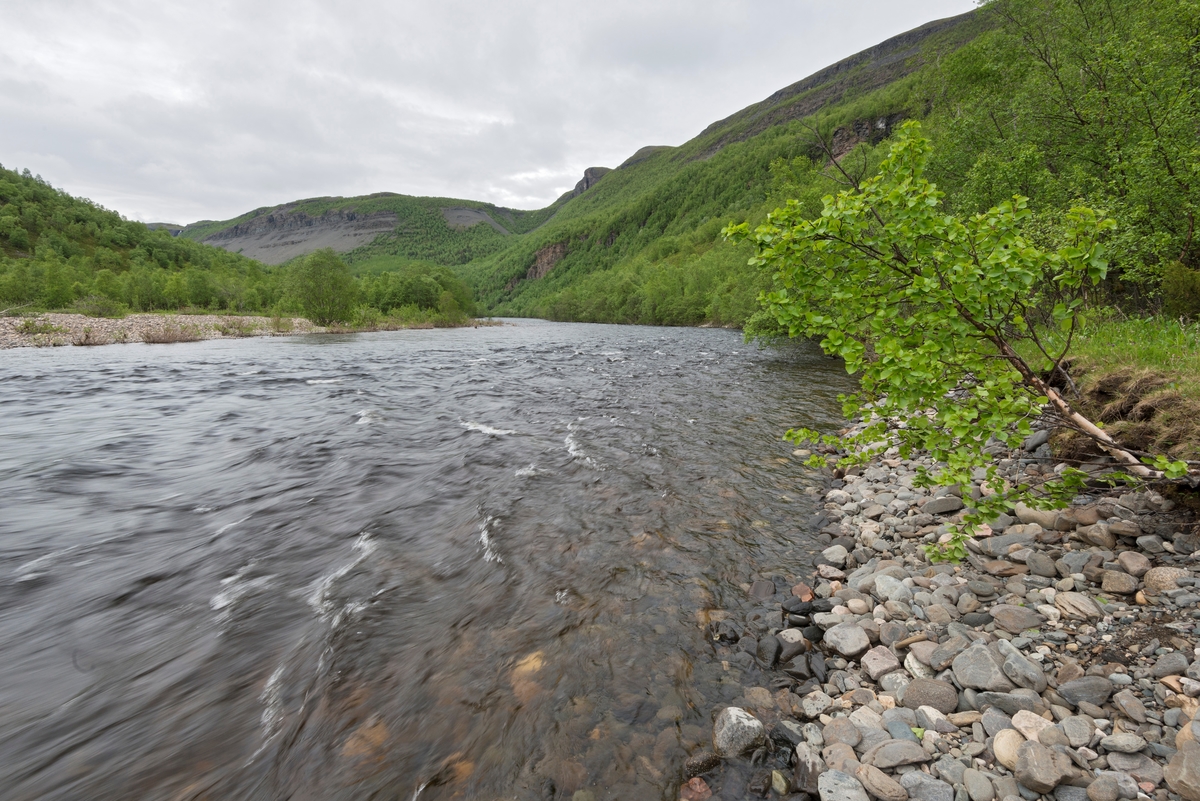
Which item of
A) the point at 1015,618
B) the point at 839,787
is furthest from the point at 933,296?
the point at 839,787

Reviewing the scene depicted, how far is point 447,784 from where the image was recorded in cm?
400

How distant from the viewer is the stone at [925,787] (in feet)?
11.1

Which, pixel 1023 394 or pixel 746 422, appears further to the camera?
pixel 746 422

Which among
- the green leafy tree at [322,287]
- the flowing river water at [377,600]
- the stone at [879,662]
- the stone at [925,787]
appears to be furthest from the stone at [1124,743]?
the green leafy tree at [322,287]

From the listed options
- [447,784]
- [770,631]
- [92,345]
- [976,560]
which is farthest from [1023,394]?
[92,345]

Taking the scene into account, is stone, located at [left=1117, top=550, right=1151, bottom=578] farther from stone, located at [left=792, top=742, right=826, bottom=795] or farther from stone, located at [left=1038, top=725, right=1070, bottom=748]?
stone, located at [left=792, top=742, right=826, bottom=795]

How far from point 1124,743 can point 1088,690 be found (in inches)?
22.8

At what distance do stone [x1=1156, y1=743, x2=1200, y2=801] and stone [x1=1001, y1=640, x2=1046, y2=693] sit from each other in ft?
3.13

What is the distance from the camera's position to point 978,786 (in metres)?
3.36

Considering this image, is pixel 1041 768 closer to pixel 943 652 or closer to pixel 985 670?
pixel 985 670

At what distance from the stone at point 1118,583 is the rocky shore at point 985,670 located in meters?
0.01

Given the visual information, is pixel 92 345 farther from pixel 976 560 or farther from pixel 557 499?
pixel 976 560

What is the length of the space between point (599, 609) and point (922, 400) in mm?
4478

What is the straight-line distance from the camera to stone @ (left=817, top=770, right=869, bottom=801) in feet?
11.4
